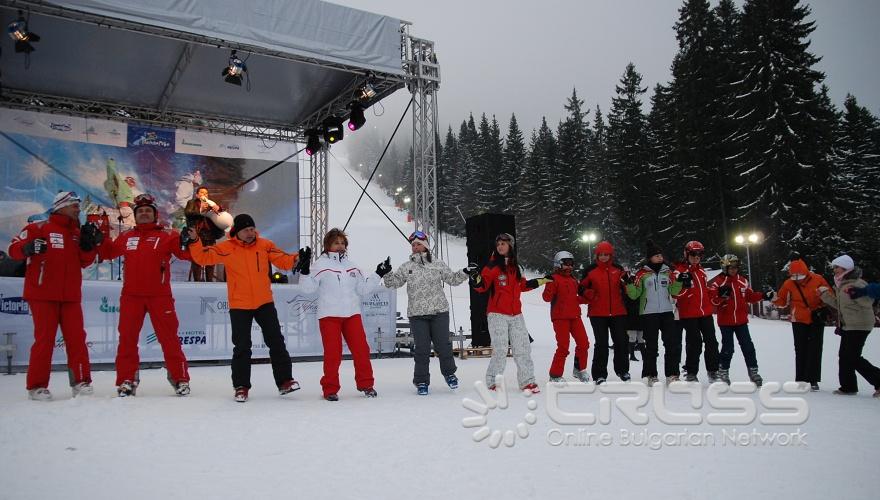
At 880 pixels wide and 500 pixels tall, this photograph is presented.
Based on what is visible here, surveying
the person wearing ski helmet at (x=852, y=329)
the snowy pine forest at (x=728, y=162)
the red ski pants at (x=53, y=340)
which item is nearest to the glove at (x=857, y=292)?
the person wearing ski helmet at (x=852, y=329)

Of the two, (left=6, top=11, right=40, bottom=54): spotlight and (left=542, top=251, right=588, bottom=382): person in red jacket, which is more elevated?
(left=6, top=11, right=40, bottom=54): spotlight

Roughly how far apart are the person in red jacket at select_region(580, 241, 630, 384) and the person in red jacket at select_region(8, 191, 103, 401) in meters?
5.16

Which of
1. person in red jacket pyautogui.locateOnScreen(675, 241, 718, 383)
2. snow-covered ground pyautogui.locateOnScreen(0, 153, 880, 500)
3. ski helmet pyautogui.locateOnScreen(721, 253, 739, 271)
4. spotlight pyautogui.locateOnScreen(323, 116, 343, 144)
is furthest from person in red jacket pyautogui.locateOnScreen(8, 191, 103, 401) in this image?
spotlight pyautogui.locateOnScreen(323, 116, 343, 144)

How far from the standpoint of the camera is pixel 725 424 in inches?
153

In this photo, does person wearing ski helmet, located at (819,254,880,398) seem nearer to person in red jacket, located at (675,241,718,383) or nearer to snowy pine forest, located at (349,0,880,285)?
person in red jacket, located at (675,241,718,383)

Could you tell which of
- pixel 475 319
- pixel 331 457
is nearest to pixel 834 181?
pixel 475 319

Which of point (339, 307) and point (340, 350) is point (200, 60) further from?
point (340, 350)

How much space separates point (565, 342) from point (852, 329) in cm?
291

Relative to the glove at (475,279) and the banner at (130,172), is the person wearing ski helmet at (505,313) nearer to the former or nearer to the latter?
the glove at (475,279)

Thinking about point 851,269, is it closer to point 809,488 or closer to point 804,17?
point 809,488

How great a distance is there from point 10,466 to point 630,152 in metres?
39.2

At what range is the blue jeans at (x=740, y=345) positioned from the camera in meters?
6.24

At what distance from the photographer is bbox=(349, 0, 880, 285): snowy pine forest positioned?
24.7 m

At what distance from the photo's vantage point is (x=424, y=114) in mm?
10547
